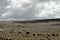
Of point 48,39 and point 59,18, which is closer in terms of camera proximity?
point 48,39

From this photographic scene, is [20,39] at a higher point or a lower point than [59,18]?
higher

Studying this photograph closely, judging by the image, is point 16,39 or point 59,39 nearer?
point 16,39

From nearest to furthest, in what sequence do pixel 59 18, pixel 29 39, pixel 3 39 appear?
pixel 3 39 → pixel 29 39 → pixel 59 18

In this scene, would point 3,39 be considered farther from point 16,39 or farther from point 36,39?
point 36,39

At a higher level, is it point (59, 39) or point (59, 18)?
point (59, 39)

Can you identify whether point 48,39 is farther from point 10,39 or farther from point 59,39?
point 10,39

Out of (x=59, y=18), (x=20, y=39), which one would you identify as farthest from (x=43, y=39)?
(x=59, y=18)

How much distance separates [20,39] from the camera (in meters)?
44.1

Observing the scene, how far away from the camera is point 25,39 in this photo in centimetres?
4525

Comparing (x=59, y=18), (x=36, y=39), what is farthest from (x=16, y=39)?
(x=59, y=18)

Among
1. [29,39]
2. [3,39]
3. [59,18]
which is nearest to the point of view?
[3,39]

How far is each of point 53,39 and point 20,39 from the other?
5.90 meters

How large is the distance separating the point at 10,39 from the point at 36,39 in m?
4.67

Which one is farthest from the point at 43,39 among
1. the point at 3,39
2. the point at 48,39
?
the point at 3,39
